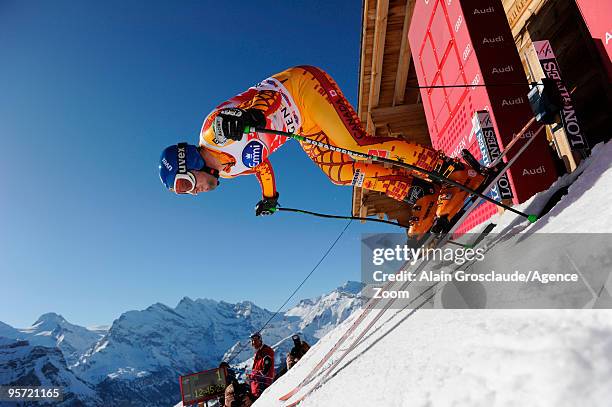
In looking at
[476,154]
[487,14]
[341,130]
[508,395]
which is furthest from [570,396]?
[487,14]

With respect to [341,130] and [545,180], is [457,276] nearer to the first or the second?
[341,130]

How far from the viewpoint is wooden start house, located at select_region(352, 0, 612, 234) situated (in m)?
3.07

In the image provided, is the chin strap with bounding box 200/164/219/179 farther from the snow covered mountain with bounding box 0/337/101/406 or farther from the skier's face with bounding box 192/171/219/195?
the snow covered mountain with bounding box 0/337/101/406

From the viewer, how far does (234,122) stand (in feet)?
8.23

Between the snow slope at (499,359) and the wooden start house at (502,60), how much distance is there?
149 centimetres

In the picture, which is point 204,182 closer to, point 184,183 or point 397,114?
point 184,183

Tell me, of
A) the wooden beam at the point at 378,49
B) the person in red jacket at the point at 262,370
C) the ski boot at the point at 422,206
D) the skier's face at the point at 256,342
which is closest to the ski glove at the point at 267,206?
the ski boot at the point at 422,206

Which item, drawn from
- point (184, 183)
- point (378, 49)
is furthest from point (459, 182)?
point (378, 49)

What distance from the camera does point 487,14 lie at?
4297 mm

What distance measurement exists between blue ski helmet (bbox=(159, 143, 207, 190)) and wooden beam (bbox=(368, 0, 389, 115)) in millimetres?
4424

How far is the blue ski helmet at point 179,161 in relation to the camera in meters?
2.87

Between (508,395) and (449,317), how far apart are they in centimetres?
82

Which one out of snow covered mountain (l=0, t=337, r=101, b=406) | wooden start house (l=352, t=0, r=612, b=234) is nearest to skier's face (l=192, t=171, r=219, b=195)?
wooden start house (l=352, t=0, r=612, b=234)

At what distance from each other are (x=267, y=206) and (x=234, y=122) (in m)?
1.28
